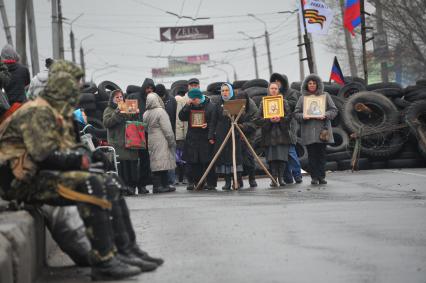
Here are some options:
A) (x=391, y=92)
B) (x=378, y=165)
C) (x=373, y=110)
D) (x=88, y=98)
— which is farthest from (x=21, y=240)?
(x=391, y=92)

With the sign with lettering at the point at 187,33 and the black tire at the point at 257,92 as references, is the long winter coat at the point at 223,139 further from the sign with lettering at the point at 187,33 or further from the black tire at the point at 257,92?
the sign with lettering at the point at 187,33

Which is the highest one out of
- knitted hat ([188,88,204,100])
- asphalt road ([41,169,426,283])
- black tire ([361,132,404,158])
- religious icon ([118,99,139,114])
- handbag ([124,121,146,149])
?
knitted hat ([188,88,204,100])

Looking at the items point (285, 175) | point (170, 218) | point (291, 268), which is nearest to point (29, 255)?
point (291, 268)

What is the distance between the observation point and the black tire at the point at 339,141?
22.3 metres

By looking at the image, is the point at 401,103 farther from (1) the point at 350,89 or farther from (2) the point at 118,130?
(2) the point at 118,130

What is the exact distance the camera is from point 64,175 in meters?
7.05

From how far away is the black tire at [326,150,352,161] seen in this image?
22.2 meters

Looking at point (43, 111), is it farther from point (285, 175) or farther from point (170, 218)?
point (285, 175)

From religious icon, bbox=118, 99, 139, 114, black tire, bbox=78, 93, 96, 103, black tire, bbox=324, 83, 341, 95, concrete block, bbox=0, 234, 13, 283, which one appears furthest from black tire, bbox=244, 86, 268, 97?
concrete block, bbox=0, 234, 13, 283

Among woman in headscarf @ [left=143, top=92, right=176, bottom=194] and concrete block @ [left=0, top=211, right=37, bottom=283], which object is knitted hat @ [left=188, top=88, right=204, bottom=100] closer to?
woman in headscarf @ [left=143, top=92, right=176, bottom=194]

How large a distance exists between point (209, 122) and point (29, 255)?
10.7 meters

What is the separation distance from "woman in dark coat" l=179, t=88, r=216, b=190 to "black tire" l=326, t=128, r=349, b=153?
5.17m

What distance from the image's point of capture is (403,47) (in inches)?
2104

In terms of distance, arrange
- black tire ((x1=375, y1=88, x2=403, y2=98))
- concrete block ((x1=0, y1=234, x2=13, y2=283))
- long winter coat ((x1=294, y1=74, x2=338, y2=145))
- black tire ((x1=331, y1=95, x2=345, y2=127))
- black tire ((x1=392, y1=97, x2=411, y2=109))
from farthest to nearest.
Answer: black tire ((x1=375, y1=88, x2=403, y2=98)), black tire ((x1=392, y1=97, x2=411, y2=109)), black tire ((x1=331, y1=95, x2=345, y2=127)), long winter coat ((x1=294, y1=74, x2=338, y2=145)), concrete block ((x1=0, y1=234, x2=13, y2=283))
